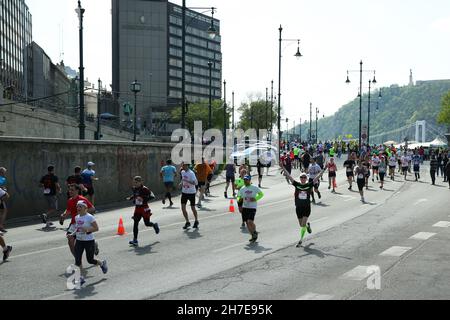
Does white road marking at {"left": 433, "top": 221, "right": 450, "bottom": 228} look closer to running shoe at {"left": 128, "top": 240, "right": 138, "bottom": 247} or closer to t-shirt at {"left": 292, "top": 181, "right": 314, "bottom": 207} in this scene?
t-shirt at {"left": 292, "top": 181, "right": 314, "bottom": 207}

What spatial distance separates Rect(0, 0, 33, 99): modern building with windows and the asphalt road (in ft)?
273

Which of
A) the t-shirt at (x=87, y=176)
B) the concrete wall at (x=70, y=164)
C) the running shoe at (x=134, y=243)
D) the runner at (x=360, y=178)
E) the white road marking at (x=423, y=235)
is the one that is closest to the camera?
the running shoe at (x=134, y=243)

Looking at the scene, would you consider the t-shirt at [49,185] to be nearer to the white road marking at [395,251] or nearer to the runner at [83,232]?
the runner at [83,232]

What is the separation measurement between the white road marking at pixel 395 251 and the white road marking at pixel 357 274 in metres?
1.63

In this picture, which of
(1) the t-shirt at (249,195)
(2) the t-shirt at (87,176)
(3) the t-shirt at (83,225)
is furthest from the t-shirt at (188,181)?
(3) the t-shirt at (83,225)

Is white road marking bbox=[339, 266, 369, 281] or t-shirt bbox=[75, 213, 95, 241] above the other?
t-shirt bbox=[75, 213, 95, 241]

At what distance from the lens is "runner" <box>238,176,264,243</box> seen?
530 inches

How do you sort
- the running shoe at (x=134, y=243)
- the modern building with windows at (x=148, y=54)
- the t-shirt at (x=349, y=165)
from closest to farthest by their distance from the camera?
1. the running shoe at (x=134, y=243)
2. the t-shirt at (x=349, y=165)
3. the modern building with windows at (x=148, y=54)

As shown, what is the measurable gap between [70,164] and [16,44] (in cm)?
9880

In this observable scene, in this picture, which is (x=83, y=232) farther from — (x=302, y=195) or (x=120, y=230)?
(x=302, y=195)

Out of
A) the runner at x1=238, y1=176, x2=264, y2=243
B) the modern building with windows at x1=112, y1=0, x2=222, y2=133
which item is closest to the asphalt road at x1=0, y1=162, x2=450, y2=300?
the runner at x1=238, y1=176, x2=264, y2=243

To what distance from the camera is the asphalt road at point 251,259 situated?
880 centimetres

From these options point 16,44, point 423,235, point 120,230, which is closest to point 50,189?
point 120,230
